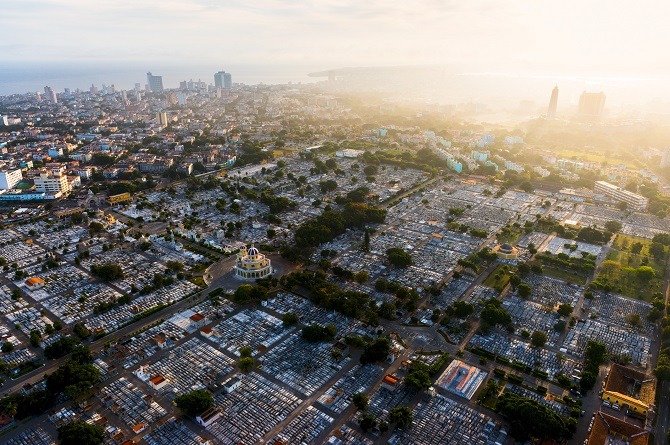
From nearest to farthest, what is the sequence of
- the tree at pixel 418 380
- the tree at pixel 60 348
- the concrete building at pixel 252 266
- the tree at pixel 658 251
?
1. the tree at pixel 418 380
2. the tree at pixel 60 348
3. the concrete building at pixel 252 266
4. the tree at pixel 658 251

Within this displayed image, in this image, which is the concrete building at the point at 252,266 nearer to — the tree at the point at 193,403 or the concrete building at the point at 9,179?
the tree at the point at 193,403

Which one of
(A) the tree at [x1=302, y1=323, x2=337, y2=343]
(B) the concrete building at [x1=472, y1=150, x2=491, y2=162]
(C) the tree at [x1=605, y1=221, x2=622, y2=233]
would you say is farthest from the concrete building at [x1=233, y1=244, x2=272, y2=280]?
(B) the concrete building at [x1=472, y1=150, x2=491, y2=162]

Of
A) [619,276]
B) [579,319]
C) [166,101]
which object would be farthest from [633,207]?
→ [166,101]

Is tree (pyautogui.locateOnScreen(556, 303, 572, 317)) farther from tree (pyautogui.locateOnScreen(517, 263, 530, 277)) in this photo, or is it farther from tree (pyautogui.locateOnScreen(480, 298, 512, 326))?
tree (pyautogui.locateOnScreen(517, 263, 530, 277))

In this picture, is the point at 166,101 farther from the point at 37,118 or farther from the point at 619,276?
the point at 619,276

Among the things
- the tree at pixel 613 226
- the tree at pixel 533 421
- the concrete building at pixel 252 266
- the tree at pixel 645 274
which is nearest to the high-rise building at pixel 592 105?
the tree at pixel 613 226

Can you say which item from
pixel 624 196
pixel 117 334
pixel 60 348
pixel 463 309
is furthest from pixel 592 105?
pixel 60 348
